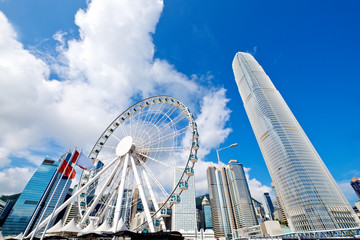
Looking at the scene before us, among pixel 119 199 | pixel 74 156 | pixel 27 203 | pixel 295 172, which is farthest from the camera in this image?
pixel 27 203

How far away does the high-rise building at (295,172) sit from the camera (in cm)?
7675

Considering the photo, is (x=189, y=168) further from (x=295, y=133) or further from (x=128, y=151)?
(x=295, y=133)

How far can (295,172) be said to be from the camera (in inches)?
3317

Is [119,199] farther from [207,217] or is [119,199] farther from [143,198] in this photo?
[207,217]

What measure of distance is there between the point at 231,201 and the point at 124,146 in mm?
176739

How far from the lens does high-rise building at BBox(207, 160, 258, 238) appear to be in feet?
517

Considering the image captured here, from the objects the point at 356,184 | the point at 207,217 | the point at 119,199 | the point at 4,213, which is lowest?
the point at 119,199

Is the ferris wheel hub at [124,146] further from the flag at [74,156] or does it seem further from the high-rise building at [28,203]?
the high-rise building at [28,203]

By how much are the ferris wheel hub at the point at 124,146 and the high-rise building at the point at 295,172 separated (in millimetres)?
56813

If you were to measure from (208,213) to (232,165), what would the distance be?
57.1 m

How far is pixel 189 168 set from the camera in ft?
66.6

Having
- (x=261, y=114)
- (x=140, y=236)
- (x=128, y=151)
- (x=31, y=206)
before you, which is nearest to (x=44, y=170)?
(x=31, y=206)

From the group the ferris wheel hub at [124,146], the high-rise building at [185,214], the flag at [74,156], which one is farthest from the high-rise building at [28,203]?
the flag at [74,156]

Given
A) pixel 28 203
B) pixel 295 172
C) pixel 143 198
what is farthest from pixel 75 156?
pixel 28 203
